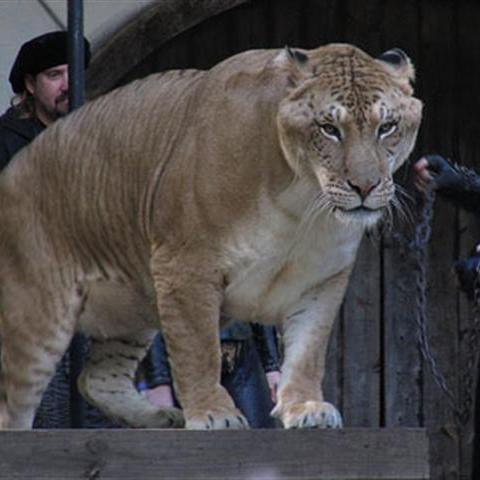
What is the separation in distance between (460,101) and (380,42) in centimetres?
45

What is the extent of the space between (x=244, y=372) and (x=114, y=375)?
2.47 ft

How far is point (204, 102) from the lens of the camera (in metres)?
6.66

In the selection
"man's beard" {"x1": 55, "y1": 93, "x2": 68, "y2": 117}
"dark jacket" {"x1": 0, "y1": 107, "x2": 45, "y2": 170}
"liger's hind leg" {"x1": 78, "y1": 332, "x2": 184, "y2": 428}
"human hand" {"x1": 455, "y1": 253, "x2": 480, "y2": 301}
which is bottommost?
"human hand" {"x1": 455, "y1": 253, "x2": 480, "y2": 301}

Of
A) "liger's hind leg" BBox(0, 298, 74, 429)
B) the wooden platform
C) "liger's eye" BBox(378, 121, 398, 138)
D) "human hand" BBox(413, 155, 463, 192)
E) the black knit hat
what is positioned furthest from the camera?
the black knit hat

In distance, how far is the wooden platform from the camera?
5875mm

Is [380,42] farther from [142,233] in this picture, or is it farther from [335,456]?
[335,456]

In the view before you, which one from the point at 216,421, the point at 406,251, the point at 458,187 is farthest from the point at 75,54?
the point at 406,251

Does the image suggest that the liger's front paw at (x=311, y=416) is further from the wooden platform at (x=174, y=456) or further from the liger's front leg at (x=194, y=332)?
the wooden platform at (x=174, y=456)

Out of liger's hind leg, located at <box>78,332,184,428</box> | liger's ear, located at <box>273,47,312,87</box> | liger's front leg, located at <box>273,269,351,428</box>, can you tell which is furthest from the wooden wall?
liger's ear, located at <box>273,47,312,87</box>

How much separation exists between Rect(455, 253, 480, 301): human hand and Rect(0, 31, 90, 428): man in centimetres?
140

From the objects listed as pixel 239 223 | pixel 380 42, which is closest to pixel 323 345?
pixel 239 223

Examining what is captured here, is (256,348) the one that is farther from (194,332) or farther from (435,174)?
(194,332)

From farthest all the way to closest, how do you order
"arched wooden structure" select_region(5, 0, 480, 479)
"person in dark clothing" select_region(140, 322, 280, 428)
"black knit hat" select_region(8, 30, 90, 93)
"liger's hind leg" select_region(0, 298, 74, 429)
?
"arched wooden structure" select_region(5, 0, 480, 479)
"black knit hat" select_region(8, 30, 90, 93)
"person in dark clothing" select_region(140, 322, 280, 428)
"liger's hind leg" select_region(0, 298, 74, 429)

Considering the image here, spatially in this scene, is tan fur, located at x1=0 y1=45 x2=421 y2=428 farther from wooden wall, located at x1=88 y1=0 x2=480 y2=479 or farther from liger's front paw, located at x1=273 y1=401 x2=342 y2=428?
wooden wall, located at x1=88 y1=0 x2=480 y2=479
